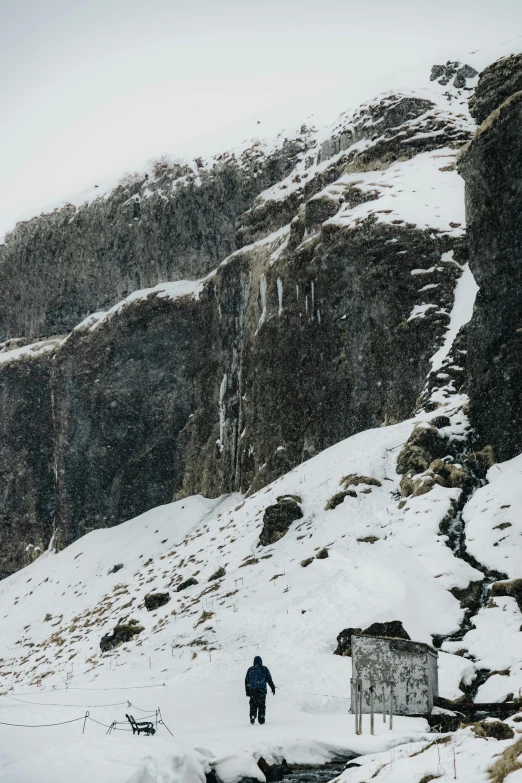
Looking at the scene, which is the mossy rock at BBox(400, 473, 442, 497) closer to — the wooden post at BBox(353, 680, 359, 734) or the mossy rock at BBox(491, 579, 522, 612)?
the mossy rock at BBox(491, 579, 522, 612)

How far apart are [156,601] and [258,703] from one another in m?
13.5

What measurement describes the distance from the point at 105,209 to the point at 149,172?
17.2 feet

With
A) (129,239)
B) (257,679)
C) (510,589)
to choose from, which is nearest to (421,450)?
(510,589)

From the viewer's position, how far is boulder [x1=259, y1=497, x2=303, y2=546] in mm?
26234

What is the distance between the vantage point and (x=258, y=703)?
45.0 feet

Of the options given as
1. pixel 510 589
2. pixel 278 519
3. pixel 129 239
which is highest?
pixel 129 239

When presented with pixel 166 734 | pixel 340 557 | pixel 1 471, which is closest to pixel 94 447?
pixel 1 471

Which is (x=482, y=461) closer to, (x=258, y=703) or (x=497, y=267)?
(x=497, y=267)

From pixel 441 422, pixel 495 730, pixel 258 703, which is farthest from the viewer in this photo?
pixel 441 422

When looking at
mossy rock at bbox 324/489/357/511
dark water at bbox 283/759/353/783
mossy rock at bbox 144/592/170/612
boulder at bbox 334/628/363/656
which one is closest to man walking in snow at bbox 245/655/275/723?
dark water at bbox 283/759/353/783

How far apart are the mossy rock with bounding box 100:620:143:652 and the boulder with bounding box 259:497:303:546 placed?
16.7 ft

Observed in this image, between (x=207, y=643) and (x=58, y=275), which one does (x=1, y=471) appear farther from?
(x=207, y=643)

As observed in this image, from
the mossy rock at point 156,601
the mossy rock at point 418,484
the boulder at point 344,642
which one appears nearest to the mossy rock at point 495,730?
the boulder at point 344,642

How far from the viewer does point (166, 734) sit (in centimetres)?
1233
